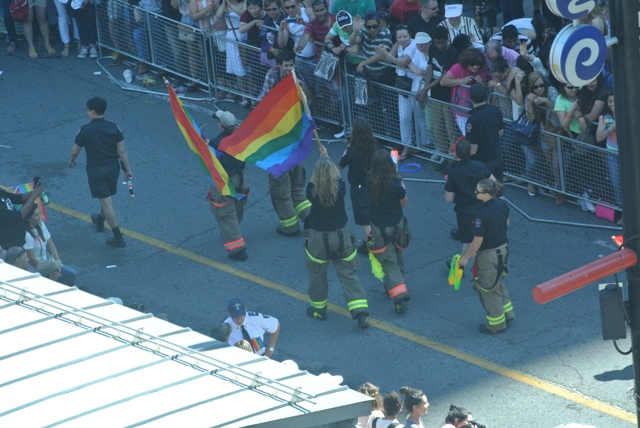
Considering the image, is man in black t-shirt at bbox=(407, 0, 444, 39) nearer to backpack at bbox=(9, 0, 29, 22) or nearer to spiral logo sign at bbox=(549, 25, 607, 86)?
backpack at bbox=(9, 0, 29, 22)

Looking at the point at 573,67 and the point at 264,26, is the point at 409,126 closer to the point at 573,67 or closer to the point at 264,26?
the point at 264,26

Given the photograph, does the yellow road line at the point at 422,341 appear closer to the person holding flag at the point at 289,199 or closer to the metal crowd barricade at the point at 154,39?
the person holding flag at the point at 289,199

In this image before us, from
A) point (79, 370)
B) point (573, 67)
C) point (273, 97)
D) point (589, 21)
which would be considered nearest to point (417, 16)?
point (589, 21)

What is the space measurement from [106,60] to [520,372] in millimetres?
10715

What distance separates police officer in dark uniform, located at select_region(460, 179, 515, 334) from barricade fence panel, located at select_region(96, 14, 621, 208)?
294 centimetres

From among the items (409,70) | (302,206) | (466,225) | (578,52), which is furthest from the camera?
(409,70)

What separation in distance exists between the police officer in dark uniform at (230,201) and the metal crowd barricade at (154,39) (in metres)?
4.70

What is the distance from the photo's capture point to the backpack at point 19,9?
703 inches

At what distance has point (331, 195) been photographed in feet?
34.5

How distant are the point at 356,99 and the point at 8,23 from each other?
7.13m

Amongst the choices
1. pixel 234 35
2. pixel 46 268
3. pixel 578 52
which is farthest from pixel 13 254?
pixel 234 35

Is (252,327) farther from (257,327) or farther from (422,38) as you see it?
(422,38)

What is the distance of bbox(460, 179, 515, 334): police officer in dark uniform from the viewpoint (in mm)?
10141

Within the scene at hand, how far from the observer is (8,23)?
18219mm
